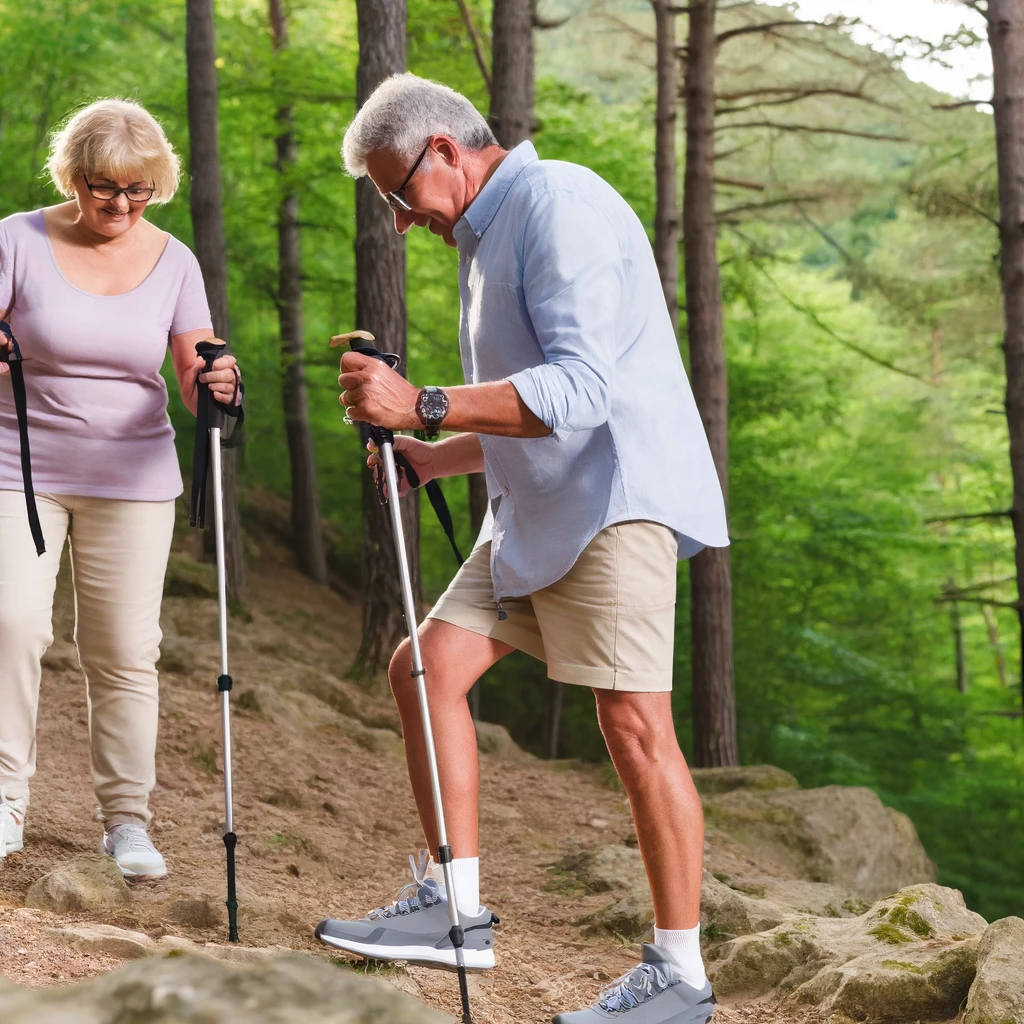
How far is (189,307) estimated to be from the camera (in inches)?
153

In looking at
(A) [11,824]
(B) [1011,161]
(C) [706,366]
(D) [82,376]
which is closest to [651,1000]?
(A) [11,824]

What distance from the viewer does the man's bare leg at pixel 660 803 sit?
2.84 m

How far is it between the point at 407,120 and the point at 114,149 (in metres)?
1.05

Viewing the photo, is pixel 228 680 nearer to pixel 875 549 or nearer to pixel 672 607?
pixel 672 607

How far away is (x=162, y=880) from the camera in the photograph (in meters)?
3.95

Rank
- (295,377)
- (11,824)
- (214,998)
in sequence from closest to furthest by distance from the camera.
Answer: (214,998)
(11,824)
(295,377)

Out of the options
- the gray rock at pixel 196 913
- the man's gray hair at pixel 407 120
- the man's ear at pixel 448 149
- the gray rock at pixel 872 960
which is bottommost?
the gray rock at pixel 872 960

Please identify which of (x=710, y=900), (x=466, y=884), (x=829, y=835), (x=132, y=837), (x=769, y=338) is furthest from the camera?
(x=769, y=338)

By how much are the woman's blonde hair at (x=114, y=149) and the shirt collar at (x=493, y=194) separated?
1092 millimetres

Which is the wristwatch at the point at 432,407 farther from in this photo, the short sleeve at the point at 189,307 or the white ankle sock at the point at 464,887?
the short sleeve at the point at 189,307

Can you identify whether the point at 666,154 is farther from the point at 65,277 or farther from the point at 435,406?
the point at 435,406

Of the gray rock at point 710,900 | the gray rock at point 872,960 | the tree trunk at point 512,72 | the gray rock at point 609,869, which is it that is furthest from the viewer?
the tree trunk at point 512,72

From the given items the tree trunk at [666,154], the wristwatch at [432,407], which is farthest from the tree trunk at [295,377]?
the wristwatch at [432,407]

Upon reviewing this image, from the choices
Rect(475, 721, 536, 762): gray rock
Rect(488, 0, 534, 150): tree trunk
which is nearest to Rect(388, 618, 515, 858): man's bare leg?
Rect(475, 721, 536, 762): gray rock
